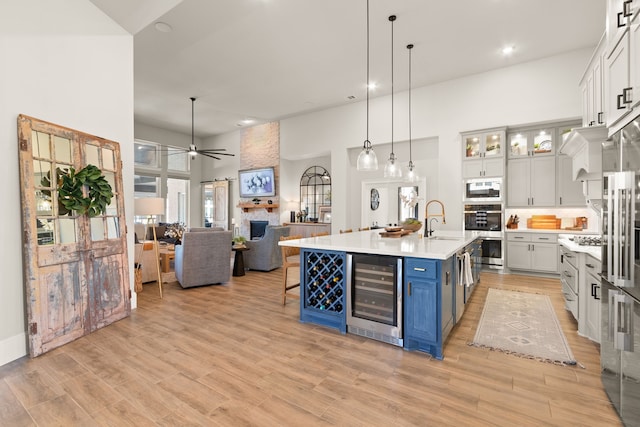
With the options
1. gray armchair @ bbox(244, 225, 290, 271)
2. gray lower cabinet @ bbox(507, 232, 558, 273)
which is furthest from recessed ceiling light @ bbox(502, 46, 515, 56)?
gray armchair @ bbox(244, 225, 290, 271)

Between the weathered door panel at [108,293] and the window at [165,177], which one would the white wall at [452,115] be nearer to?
the window at [165,177]

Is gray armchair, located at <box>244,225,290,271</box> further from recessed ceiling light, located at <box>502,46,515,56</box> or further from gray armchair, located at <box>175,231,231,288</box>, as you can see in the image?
recessed ceiling light, located at <box>502,46,515,56</box>

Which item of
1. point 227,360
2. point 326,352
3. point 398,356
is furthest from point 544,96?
point 227,360

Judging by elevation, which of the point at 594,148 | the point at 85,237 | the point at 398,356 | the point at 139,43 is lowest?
the point at 398,356

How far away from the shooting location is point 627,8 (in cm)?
183

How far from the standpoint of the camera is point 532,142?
593cm

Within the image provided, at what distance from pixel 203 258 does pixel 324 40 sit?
4.06 metres

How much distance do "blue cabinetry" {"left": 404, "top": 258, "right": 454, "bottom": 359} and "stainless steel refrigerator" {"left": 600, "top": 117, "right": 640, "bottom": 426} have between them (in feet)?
3.45

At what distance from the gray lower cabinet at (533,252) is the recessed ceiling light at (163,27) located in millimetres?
6854

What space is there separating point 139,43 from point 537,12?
605cm

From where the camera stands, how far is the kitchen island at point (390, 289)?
8.74 ft

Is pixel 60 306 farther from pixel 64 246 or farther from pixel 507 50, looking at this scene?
pixel 507 50

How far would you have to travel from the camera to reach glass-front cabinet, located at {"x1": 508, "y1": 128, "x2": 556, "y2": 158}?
18.9 ft

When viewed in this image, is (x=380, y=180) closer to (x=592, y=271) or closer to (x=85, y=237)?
(x=592, y=271)
